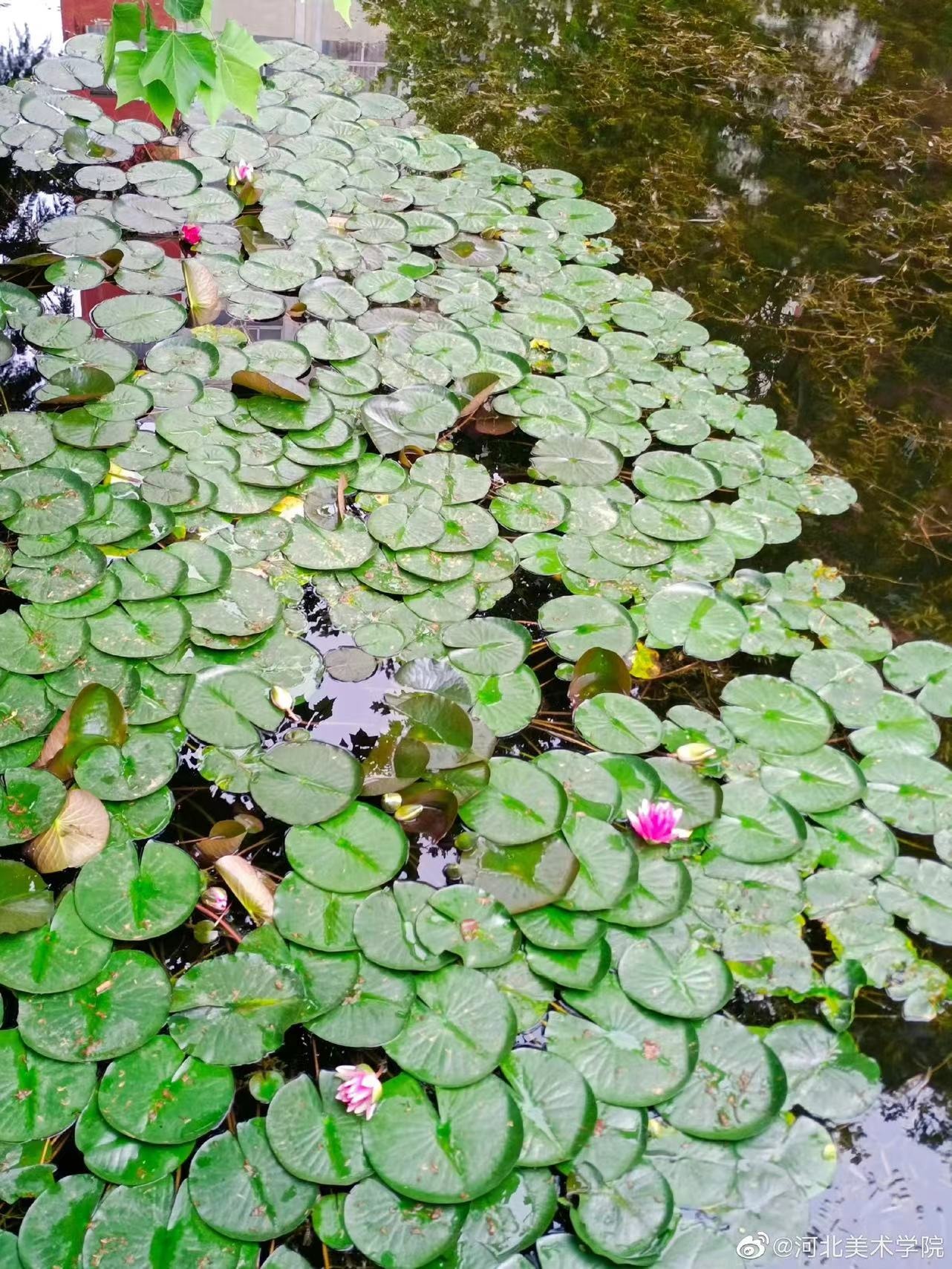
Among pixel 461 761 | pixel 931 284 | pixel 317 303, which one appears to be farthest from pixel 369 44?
pixel 461 761

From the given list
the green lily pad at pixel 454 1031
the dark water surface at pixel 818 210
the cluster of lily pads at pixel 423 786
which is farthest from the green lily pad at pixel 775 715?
the green lily pad at pixel 454 1031

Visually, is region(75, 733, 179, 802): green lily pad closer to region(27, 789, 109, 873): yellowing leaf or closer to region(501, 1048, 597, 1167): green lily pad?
region(27, 789, 109, 873): yellowing leaf

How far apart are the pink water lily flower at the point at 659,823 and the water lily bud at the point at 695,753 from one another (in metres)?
0.19

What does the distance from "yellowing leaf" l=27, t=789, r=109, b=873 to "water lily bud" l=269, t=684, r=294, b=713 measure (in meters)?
0.40

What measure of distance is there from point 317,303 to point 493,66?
8.45 feet

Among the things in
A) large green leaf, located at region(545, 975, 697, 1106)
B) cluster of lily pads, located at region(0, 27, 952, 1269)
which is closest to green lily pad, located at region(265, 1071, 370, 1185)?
cluster of lily pads, located at region(0, 27, 952, 1269)

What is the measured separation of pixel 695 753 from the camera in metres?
2.01

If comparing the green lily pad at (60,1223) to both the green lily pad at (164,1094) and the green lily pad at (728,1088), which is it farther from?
the green lily pad at (728,1088)

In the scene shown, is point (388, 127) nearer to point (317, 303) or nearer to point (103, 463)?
point (317, 303)

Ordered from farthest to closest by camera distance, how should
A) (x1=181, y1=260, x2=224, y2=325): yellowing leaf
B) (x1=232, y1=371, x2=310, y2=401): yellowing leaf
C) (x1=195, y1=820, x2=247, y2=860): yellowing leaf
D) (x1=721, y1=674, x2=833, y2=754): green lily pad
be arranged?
(x1=181, y1=260, x2=224, y2=325): yellowing leaf, (x1=232, y1=371, x2=310, y2=401): yellowing leaf, (x1=721, y1=674, x2=833, y2=754): green lily pad, (x1=195, y1=820, x2=247, y2=860): yellowing leaf

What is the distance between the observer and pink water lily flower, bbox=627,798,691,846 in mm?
1829

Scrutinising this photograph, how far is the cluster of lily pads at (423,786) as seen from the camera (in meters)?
1.44

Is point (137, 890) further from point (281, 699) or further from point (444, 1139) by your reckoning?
point (444, 1139)

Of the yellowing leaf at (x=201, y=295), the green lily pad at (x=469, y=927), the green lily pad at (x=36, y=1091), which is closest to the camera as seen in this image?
the green lily pad at (x=36, y=1091)
